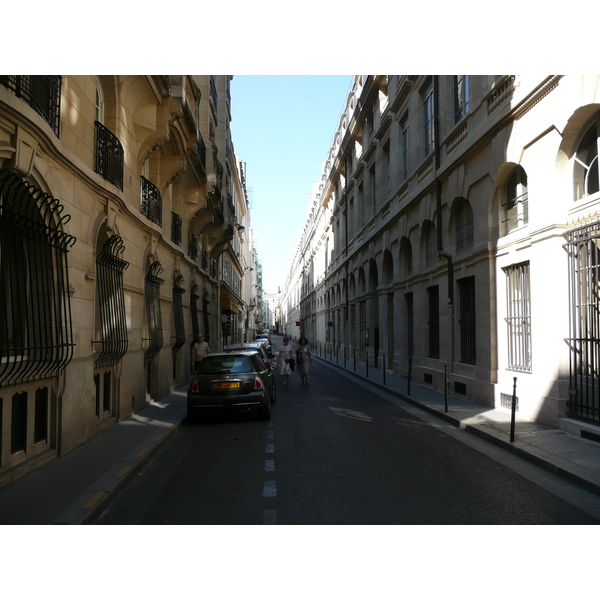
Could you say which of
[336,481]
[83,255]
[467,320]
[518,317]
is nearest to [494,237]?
[518,317]

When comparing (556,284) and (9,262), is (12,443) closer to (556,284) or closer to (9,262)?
(9,262)

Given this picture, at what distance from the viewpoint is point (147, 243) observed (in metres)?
13.4

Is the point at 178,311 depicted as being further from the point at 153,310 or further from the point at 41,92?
the point at 41,92

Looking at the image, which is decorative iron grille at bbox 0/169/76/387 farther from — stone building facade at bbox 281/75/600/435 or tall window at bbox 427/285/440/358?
tall window at bbox 427/285/440/358

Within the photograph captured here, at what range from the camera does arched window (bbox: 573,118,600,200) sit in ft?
29.4

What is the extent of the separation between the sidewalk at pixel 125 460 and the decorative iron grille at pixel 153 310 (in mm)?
1818

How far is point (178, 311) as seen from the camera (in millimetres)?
17672

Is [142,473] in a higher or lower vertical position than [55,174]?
lower

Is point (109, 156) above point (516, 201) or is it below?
above

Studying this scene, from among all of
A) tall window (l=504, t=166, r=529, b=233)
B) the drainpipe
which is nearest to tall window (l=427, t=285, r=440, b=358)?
the drainpipe

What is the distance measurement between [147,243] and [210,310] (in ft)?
48.6

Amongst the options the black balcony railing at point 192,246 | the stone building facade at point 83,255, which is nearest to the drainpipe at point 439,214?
the stone building facade at point 83,255

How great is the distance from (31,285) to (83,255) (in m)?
2.12

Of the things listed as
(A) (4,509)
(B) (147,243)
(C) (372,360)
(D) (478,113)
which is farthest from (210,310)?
(A) (4,509)
